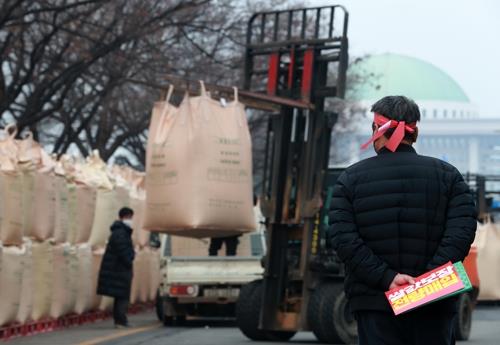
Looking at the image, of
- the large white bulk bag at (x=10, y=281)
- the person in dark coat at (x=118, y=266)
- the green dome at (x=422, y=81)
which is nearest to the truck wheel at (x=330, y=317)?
the large white bulk bag at (x=10, y=281)

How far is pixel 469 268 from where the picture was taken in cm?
1953

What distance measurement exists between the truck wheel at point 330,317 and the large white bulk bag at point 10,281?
10.4ft

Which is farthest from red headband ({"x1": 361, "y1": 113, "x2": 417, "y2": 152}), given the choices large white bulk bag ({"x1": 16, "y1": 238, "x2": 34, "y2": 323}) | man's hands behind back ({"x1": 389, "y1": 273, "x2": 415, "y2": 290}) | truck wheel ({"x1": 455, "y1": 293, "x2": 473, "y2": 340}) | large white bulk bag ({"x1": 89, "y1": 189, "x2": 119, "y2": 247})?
large white bulk bag ({"x1": 89, "y1": 189, "x2": 119, "y2": 247})

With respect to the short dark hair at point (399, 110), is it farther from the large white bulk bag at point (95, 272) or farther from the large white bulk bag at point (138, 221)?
the large white bulk bag at point (138, 221)

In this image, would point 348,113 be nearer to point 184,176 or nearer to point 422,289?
point 184,176

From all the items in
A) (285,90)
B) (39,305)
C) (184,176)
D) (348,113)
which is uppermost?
(348,113)

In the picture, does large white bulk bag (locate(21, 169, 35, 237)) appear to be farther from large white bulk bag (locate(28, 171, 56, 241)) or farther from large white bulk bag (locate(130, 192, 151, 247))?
large white bulk bag (locate(130, 192, 151, 247))

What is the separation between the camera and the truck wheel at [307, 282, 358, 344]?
50.2 ft

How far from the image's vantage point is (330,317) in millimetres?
15305

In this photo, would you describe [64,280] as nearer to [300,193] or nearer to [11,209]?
[11,209]

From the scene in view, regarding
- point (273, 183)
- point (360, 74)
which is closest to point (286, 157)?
point (273, 183)

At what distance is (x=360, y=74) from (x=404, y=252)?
1634 inches

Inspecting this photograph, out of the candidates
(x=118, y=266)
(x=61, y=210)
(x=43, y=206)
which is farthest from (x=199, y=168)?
(x=118, y=266)

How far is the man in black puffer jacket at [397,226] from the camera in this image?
621 cm
